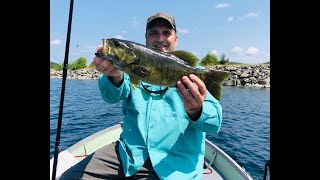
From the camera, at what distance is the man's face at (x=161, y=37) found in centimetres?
437

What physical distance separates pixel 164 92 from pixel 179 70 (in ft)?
2.40

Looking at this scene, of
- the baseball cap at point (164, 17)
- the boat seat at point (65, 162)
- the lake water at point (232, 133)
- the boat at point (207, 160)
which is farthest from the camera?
the lake water at point (232, 133)

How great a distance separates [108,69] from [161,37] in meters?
1.31

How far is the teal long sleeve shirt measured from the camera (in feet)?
11.7

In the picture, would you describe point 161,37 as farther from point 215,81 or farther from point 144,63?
point 215,81

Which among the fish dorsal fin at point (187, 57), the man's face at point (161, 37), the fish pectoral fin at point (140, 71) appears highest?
the man's face at point (161, 37)

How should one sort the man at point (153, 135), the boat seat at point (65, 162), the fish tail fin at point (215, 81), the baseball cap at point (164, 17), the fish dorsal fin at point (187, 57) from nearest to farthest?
the fish tail fin at point (215, 81), the fish dorsal fin at point (187, 57), the man at point (153, 135), the baseball cap at point (164, 17), the boat seat at point (65, 162)

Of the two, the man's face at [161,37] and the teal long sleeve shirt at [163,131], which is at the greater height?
the man's face at [161,37]

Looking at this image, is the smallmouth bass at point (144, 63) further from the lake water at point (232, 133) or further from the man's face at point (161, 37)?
the lake water at point (232, 133)

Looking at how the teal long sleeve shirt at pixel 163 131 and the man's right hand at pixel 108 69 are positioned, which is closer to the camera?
Result: the man's right hand at pixel 108 69

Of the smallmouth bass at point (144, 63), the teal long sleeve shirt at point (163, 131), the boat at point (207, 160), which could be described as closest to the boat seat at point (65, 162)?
the boat at point (207, 160)

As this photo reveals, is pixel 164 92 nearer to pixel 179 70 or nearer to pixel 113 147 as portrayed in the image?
pixel 179 70

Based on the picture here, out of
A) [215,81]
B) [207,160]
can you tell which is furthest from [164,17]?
[207,160]
